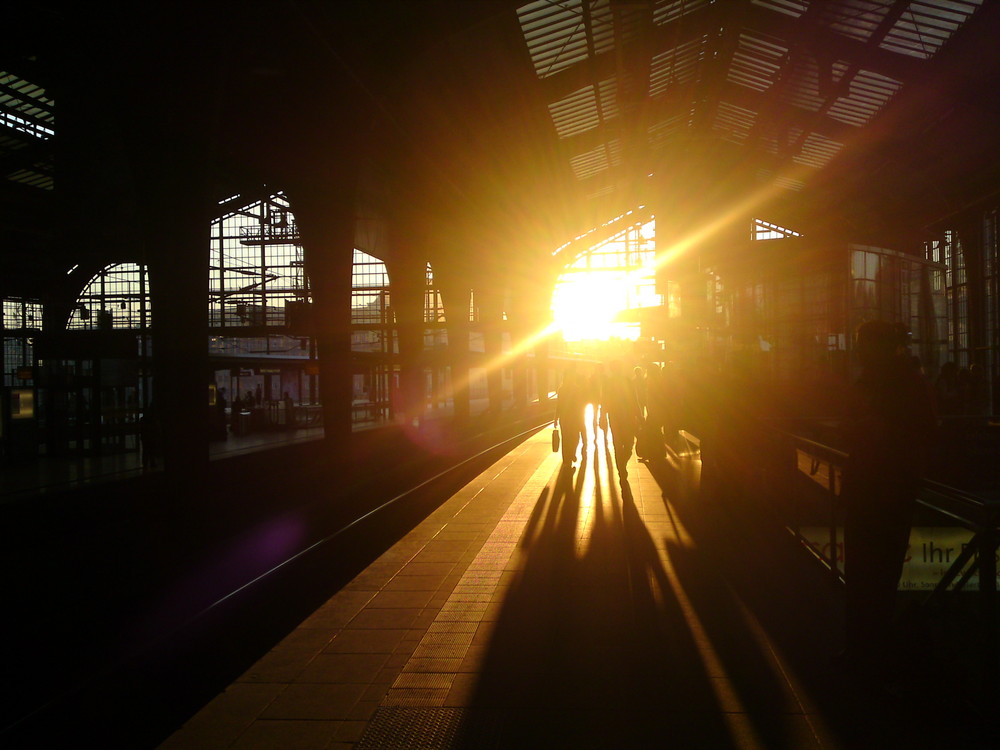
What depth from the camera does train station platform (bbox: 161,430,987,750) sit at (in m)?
3.67

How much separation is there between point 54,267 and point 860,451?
99.4ft

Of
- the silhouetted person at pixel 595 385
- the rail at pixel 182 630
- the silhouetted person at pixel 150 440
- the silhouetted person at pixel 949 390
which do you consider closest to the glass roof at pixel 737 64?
the silhouetted person at pixel 949 390

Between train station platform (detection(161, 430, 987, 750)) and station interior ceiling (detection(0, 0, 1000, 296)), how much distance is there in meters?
7.21

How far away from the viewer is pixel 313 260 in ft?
59.5

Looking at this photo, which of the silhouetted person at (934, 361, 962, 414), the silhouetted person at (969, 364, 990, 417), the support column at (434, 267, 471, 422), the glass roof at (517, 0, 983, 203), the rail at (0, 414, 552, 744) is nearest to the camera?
the rail at (0, 414, 552, 744)

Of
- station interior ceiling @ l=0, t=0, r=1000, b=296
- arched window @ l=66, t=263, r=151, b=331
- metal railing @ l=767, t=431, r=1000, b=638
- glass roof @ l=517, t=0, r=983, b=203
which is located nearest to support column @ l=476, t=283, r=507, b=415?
station interior ceiling @ l=0, t=0, r=1000, b=296

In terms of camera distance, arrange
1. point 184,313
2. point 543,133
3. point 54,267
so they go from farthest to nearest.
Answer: point 54,267
point 543,133
point 184,313

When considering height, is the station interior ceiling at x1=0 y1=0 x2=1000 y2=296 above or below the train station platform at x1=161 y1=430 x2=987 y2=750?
above

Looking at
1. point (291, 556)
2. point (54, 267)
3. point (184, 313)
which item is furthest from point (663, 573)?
point (54, 267)

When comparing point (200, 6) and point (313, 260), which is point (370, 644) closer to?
point (200, 6)

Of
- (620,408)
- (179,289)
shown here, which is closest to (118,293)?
(179,289)

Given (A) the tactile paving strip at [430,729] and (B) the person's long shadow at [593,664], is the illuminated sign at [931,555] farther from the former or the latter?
(A) the tactile paving strip at [430,729]

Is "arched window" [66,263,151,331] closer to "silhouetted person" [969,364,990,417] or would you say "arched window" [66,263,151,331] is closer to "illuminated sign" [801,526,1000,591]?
"silhouetted person" [969,364,990,417]

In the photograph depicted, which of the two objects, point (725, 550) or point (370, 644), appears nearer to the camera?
point (370, 644)
